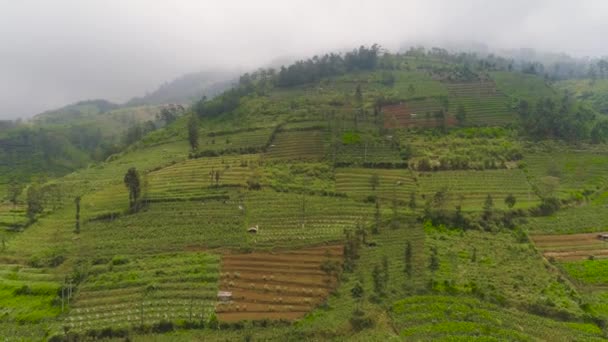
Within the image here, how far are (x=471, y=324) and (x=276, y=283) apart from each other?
19.0m

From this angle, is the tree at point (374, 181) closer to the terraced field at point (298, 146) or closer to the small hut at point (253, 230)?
the terraced field at point (298, 146)

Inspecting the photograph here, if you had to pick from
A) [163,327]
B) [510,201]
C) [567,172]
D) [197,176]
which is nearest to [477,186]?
[510,201]

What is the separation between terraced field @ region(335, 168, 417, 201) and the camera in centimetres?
6081

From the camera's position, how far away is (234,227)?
51844mm

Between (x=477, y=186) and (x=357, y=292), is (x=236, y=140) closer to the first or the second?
(x=477, y=186)

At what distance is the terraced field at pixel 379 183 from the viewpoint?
6081 cm

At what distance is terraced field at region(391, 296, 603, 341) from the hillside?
16 centimetres

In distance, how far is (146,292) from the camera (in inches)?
1559

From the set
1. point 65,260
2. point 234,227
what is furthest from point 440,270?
point 65,260

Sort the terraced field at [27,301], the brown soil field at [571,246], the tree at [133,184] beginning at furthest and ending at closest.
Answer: the tree at [133,184]
the brown soil field at [571,246]
the terraced field at [27,301]

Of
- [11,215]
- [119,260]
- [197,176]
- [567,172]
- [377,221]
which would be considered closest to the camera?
[119,260]

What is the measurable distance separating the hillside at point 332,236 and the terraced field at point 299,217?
0.29 meters

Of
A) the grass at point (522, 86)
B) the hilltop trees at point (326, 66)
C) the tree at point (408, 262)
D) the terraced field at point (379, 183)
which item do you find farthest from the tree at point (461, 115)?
the tree at point (408, 262)

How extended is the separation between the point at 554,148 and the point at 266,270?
64.7 m
